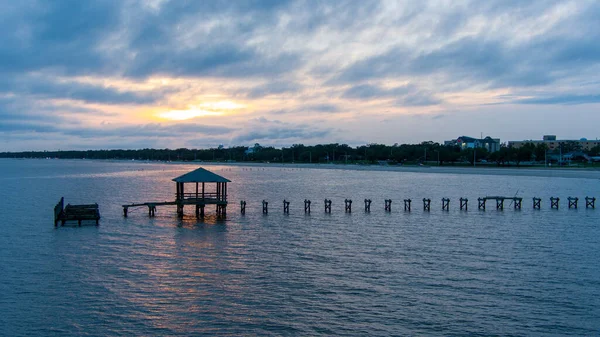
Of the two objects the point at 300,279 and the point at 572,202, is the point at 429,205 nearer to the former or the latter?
the point at 572,202

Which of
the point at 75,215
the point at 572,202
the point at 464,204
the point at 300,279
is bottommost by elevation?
the point at 300,279

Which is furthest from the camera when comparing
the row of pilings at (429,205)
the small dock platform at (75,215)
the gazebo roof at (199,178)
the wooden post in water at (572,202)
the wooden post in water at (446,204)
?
the wooden post in water at (572,202)

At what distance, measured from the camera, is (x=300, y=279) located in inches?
750

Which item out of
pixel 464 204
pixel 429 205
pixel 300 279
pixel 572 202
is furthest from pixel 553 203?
pixel 300 279

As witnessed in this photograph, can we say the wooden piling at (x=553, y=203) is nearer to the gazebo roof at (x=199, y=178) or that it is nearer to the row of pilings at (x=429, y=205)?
the row of pilings at (x=429, y=205)

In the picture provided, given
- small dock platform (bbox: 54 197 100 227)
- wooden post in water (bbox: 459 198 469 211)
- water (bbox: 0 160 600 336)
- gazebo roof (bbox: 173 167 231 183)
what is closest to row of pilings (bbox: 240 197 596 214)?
wooden post in water (bbox: 459 198 469 211)

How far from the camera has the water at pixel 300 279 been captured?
48.3ft

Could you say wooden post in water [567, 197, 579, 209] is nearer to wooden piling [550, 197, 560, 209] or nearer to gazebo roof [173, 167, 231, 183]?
wooden piling [550, 197, 560, 209]

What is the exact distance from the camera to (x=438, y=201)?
5025cm

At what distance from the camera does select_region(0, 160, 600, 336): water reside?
1473 centimetres

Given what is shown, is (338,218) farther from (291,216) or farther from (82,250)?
(82,250)

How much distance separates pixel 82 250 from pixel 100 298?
872cm

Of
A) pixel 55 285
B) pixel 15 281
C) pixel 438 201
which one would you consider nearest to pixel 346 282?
pixel 55 285

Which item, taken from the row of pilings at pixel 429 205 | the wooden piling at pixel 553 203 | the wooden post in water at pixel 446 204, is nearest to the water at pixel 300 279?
the row of pilings at pixel 429 205
